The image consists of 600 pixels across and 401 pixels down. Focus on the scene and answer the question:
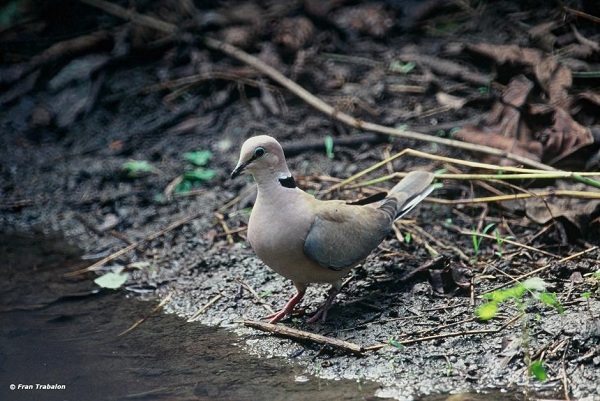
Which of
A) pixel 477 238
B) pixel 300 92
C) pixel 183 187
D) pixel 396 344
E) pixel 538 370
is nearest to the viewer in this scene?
pixel 538 370

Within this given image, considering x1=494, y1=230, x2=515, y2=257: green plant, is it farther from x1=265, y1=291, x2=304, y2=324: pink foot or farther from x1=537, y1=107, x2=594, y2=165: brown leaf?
x1=265, y1=291, x2=304, y2=324: pink foot

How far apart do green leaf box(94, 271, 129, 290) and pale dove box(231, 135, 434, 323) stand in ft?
3.96

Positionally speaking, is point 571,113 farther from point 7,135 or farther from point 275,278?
point 7,135

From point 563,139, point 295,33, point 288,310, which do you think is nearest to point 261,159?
point 288,310

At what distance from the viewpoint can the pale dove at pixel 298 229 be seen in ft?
13.8

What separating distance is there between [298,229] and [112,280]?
161cm

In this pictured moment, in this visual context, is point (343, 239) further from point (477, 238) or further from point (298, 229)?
point (477, 238)

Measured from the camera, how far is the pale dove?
4211 millimetres

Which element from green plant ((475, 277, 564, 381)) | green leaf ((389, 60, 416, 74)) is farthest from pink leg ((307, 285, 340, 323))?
green leaf ((389, 60, 416, 74))

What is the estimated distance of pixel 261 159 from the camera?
4379 millimetres

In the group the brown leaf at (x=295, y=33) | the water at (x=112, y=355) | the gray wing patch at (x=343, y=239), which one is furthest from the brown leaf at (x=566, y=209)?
the brown leaf at (x=295, y=33)

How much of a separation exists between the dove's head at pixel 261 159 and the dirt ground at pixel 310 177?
2.84 ft

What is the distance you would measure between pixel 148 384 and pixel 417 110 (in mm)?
3636

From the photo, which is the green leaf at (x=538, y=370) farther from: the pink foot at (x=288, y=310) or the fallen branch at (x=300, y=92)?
the fallen branch at (x=300, y=92)
